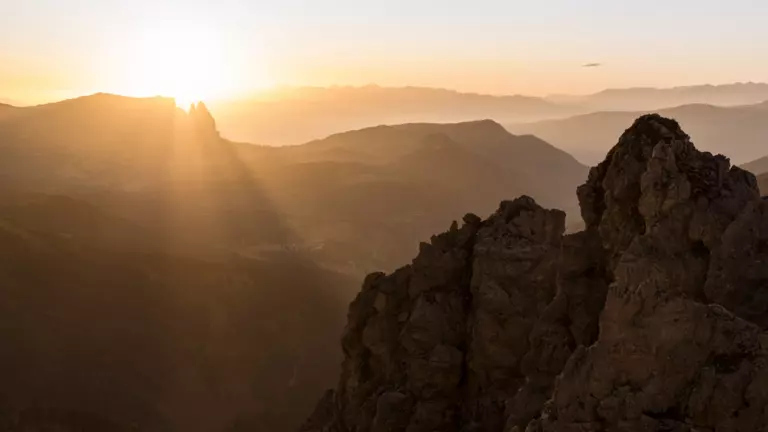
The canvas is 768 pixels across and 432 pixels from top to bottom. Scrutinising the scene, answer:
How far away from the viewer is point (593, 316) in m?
25.0

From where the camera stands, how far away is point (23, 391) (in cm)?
6469

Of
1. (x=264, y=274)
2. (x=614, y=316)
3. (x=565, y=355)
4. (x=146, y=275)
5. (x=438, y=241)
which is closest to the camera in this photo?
(x=614, y=316)

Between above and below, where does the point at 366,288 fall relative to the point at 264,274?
above

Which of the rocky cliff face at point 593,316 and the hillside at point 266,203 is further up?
the rocky cliff face at point 593,316

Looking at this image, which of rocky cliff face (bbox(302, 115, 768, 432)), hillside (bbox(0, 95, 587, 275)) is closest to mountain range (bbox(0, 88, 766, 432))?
rocky cliff face (bbox(302, 115, 768, 432))

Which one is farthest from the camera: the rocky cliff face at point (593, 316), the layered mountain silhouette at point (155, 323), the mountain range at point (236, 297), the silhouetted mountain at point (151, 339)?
the layered mountain silhouette at point (155, 323)

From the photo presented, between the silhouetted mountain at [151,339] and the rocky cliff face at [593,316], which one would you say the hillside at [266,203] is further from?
the rocky cliff face at [593,316]

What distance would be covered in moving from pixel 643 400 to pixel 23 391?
61660mm

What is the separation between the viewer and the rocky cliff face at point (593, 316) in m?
18.4

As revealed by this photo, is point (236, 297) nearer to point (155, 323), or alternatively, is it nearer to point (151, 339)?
point (155, 323)

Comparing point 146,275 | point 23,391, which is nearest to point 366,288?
point 23,391

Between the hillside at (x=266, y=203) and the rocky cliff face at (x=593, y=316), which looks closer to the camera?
the rocky cliff face at (x=593, y=316)

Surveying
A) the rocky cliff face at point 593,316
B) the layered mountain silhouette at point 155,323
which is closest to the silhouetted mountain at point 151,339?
the layered mountain silhouette at point 155,323

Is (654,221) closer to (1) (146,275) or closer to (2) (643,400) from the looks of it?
(2) (643,400)
